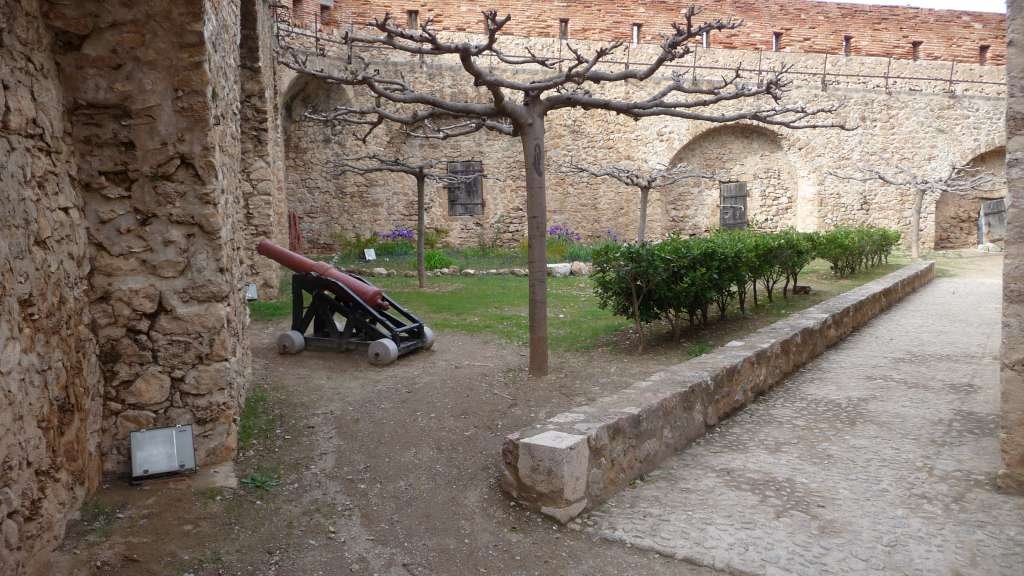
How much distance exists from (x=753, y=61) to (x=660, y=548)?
1825 centimetres

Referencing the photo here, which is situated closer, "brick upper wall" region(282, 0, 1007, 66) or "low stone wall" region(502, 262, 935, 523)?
"low stone wall" region(502, 262, 935, 523)

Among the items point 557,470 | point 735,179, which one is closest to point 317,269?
point 557,470

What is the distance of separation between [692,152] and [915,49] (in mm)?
7414

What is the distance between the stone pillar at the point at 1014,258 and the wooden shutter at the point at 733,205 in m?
16.8

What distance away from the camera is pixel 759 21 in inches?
746

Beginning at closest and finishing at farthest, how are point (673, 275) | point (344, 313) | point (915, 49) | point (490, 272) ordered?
point (344, 313)
point (673, 275)
point (490, 272)
point (915, 49)

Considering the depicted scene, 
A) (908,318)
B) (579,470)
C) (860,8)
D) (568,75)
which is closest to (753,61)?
(860,8)

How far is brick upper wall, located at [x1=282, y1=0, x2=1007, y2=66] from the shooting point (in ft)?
56.2

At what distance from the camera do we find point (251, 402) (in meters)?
4.71

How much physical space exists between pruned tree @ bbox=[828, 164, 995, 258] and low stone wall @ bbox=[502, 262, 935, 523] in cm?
1279

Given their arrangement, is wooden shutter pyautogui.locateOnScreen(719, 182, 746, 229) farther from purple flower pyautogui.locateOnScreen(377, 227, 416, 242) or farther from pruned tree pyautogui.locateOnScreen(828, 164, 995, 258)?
purple flower pyautogui.locateOnScreen(377, 227, 416, 242)

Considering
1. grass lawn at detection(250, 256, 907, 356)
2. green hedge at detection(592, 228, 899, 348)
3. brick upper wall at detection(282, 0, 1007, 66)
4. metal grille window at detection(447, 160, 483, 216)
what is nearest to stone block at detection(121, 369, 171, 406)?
grass lawn at detection(250, 256, 907, 356)

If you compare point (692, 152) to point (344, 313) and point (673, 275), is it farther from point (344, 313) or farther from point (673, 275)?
point (344, 313)

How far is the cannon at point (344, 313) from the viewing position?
6129 millimetres
